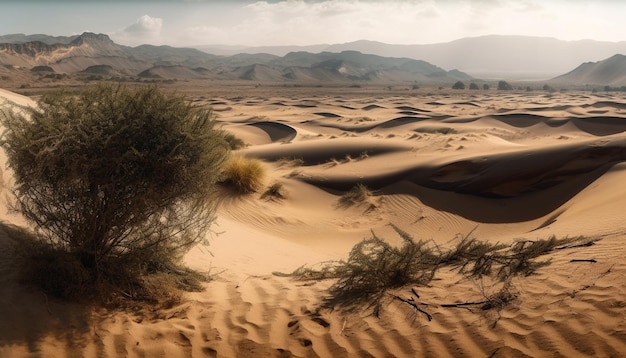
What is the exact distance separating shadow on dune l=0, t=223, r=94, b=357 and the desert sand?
0.02m

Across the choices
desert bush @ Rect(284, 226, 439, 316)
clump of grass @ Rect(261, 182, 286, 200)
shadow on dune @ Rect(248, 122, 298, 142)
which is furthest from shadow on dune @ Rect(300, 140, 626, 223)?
shadow on dune @ Rect(248, 122, 298, 142)

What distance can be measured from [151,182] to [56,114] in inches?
45.4

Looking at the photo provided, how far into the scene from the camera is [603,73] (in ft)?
443

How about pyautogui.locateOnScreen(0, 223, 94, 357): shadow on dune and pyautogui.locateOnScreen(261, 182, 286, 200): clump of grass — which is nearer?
pyautogui.locateOnScreen(0, 223, 94, 357): shadow on dune

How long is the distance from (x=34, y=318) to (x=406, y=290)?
3.63 meters


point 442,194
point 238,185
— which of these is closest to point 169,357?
point 238,185

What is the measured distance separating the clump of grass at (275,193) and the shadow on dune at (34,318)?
8.35 m

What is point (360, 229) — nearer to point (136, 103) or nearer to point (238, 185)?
point (238, 185)

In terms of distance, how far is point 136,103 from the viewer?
485 centimetres

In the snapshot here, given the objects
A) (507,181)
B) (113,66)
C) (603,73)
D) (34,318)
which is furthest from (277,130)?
(603,73)

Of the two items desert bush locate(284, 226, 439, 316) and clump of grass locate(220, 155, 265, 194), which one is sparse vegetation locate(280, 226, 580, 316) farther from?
clump of grass locate(220, 155, 265, 194)

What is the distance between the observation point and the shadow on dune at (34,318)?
409 cm

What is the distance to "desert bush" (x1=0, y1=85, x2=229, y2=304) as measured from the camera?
15.0 ft

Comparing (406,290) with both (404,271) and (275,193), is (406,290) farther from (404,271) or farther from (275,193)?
(275,193)
